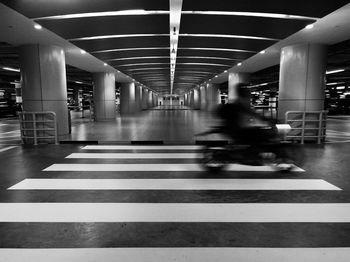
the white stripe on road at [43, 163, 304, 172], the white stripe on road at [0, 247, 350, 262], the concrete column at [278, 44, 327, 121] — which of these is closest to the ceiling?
the concrete column at [278, 44, 327, 121]

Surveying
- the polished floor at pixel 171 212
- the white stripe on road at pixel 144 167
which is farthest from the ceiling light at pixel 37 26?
the white stripe on road at pixel 144 167

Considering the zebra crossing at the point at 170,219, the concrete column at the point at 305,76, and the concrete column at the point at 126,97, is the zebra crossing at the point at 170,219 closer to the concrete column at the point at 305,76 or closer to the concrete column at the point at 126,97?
the concrete column at the point at 305,76

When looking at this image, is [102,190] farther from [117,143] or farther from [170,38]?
[170,38]

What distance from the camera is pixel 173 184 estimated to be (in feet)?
17.2

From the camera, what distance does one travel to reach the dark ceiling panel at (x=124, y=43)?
35.0ft

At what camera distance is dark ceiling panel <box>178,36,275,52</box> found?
→ 10.9 metres

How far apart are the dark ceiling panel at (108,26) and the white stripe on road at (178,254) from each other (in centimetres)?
704

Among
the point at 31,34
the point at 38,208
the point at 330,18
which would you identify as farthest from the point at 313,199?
the point at 31,34

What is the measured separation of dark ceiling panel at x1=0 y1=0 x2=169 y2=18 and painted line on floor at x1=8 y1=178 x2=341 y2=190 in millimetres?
4390

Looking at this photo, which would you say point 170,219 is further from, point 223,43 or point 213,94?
point 213,94

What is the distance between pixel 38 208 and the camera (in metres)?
4.09

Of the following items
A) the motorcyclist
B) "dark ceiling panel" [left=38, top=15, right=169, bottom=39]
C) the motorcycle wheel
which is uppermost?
"dark ceiling panel" [left=38, top=15, right=169, bottom=39]

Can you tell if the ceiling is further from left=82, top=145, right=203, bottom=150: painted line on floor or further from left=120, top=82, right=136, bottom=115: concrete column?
left=120, top=82, right=136, bottom=115: concrete column

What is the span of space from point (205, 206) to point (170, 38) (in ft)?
27.7
